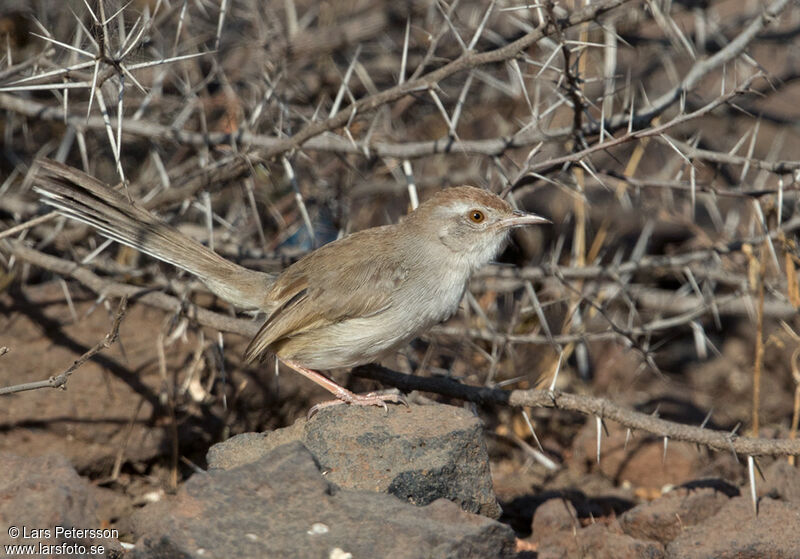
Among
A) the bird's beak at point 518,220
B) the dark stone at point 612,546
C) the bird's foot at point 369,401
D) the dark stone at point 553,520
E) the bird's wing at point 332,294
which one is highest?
the bird's beak at point 518,220

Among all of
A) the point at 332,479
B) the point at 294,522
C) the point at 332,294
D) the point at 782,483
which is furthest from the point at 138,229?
the point at 782,483

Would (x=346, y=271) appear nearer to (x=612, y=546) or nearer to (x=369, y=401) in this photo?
(x=369, y=401)

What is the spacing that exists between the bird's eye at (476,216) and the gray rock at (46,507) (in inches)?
104

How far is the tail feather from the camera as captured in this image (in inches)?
181

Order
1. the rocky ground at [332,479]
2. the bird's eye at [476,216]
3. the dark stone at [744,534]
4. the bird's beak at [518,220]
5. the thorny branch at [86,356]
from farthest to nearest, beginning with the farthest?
the bird's eye at [476,216], the bird's beak at [518,220], the dark stone at [744,534], the thorny branch at [86,356], the rocky ground at [332,479]

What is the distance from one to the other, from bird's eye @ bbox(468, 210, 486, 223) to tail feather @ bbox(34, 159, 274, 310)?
1.32 meters

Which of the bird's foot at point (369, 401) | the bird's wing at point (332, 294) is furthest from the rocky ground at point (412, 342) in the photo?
the bird's wing at point (332, 294)

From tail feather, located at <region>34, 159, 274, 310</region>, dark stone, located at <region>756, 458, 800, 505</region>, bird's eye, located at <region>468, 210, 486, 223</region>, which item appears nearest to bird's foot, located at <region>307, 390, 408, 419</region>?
tail feather, located at <region>34, 159, 274, 310</region>

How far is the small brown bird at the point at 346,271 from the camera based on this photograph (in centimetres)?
461

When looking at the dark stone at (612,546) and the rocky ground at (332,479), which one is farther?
the dark stone at (612,546)

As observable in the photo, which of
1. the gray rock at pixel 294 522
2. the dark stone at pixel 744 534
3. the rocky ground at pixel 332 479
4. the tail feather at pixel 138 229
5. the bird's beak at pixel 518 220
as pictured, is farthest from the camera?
the bird's beak at pixel 518 220

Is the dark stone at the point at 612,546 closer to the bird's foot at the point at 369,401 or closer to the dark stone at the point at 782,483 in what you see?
the dark stone at the point at 782,483

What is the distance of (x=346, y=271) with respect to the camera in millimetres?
4809

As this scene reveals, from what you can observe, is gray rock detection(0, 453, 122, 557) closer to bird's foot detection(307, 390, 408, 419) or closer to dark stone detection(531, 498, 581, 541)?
bird's foot detection(307, 390, 408, 419)
